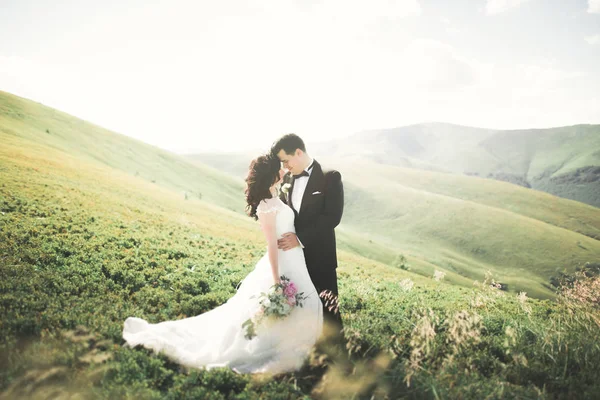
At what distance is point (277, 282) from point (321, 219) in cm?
148

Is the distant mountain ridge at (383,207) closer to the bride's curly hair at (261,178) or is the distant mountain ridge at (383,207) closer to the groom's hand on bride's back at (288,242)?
the bride's curly hair at (261,178)

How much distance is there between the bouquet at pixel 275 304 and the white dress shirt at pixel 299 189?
1640 millimetres

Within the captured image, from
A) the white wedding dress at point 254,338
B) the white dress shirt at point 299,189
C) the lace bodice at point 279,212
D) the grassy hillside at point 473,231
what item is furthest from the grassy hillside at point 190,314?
the grassy hillside at point 473,231

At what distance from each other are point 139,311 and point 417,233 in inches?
3358

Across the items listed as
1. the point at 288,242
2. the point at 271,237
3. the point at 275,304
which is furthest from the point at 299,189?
the point at 275,304

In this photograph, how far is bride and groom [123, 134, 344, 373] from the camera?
5656 millimetres

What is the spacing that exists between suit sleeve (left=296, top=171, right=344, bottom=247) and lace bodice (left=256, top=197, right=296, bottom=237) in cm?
28

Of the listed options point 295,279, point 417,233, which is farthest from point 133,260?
point 417,233

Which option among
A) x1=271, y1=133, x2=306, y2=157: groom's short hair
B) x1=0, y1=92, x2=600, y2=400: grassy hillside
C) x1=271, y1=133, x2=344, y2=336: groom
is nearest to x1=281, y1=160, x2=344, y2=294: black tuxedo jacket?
x1=271, y1=133, x2=344, y2=336: groom

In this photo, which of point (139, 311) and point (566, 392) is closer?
point (566, 392)

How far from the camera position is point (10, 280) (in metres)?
7.54

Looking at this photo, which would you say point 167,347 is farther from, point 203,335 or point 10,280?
point 10,280

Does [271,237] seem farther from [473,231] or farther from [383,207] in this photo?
[383,207]

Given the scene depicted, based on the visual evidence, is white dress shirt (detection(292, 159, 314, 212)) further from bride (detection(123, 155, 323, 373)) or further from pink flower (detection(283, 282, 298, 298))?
pink flower (detection(283, 282, 298, 298))
